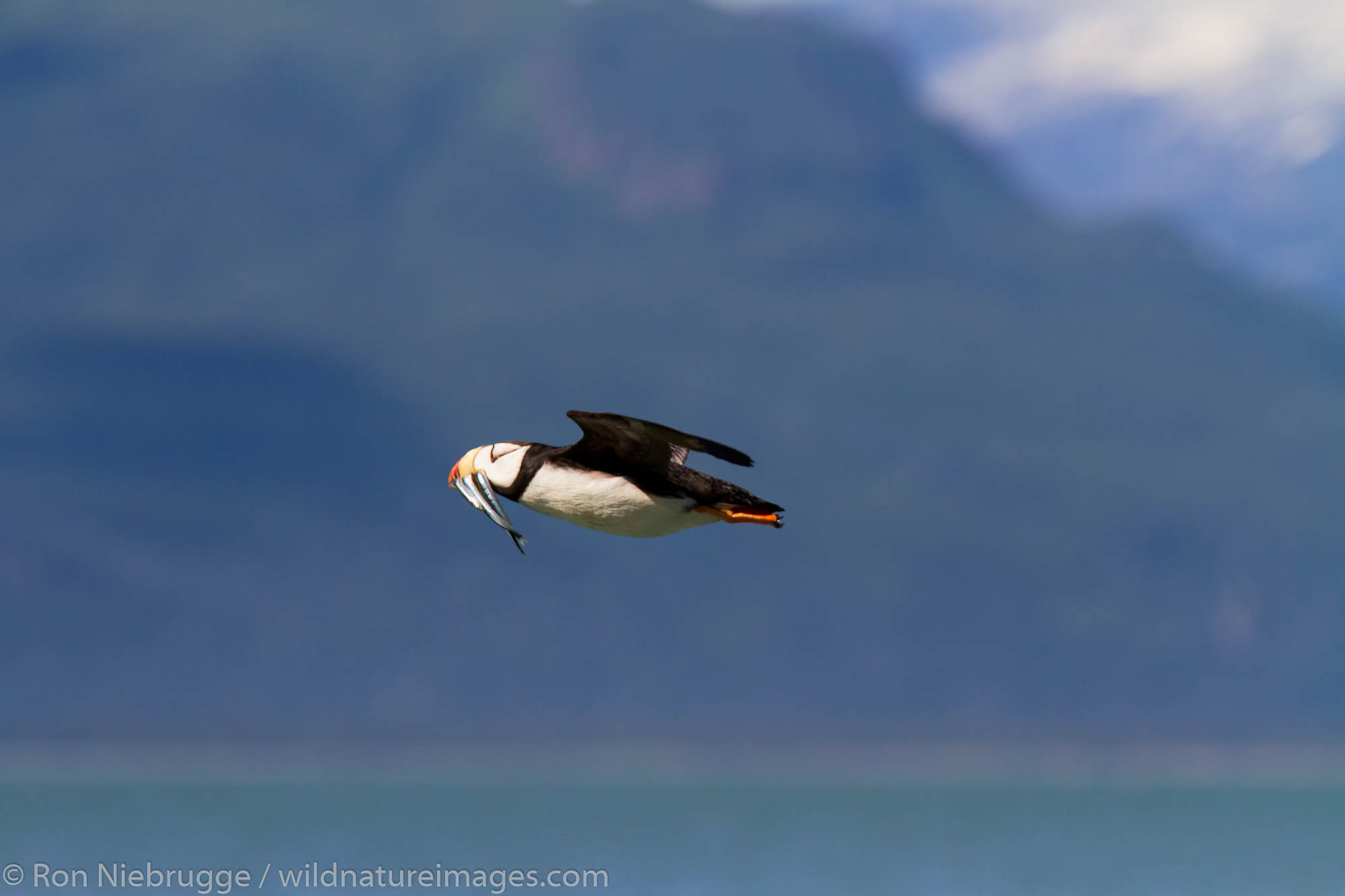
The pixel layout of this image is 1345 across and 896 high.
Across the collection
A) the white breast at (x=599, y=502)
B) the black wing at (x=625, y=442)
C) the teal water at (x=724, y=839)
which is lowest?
the white breast at (x=599, y=502)

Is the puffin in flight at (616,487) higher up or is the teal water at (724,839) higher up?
the teal water at (724,839)

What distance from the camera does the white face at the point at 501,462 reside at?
17062mm

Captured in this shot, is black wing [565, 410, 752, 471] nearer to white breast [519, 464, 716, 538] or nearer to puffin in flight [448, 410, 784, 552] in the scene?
puffin in flight [448, 410, 784, 552]

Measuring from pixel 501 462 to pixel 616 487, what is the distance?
1.32 meters

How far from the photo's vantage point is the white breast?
659 inches

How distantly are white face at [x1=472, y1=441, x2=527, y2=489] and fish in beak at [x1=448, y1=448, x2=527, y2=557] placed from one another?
6 cm

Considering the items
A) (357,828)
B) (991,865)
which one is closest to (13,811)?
(357,828)

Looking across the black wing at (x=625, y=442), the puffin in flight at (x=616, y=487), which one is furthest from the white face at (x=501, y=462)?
the black wing at (x=625, y=442)

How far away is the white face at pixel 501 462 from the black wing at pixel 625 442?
64 cm

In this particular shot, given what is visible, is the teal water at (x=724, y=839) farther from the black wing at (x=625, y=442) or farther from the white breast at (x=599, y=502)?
the black wing at (x=625, y=442)

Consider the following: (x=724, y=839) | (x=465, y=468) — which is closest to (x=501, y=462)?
(x=465, y=468)

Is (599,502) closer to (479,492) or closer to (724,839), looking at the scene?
(479,492)

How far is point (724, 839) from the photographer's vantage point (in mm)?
70625

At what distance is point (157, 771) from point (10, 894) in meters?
99.0
